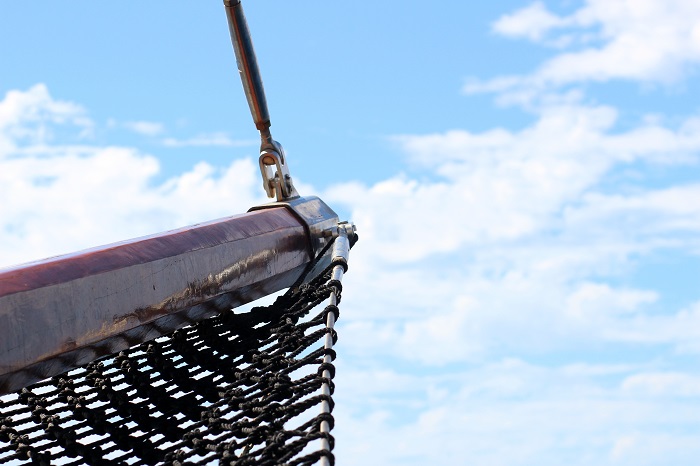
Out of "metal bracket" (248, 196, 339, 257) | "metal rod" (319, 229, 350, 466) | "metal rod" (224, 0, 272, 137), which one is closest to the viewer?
"metal rod" (319, 229, 350, 466)

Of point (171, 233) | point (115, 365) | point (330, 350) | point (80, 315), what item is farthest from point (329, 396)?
point (115, 365)

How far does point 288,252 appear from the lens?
438 centimetres

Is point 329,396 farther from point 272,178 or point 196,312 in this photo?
point 272,178

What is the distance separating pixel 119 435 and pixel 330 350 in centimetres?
73

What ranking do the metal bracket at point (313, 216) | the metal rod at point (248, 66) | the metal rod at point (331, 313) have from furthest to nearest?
the metal rod at point (248, 66), the metal bracket at point (313, 216), the metal rod at point (331, 313)

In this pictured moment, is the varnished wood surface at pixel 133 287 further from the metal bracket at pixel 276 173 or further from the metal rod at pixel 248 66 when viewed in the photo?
the metal rod at pixel 248 66

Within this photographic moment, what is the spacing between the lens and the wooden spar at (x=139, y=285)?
2.90 metres

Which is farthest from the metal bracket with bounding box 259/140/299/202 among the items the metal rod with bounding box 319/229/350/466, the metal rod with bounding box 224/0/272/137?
the metal rod with bounding box 319/229/350/466

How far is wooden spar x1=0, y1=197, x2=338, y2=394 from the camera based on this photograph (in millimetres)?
2902

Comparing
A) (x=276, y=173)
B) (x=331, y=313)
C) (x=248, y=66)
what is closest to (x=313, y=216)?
(x=276, y=173)

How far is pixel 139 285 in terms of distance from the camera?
11.1 feet

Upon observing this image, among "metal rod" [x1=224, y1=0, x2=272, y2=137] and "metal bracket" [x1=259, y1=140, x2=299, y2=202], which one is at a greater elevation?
"metal rod" [x1=224, y1=0, x2=272, y2=137]

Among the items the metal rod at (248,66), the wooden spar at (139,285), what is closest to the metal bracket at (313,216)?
the wooden spar at (139,285)

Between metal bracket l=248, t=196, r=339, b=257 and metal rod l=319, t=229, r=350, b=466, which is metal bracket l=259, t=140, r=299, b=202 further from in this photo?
metal rod l=319, t=229, r=350, b=466
